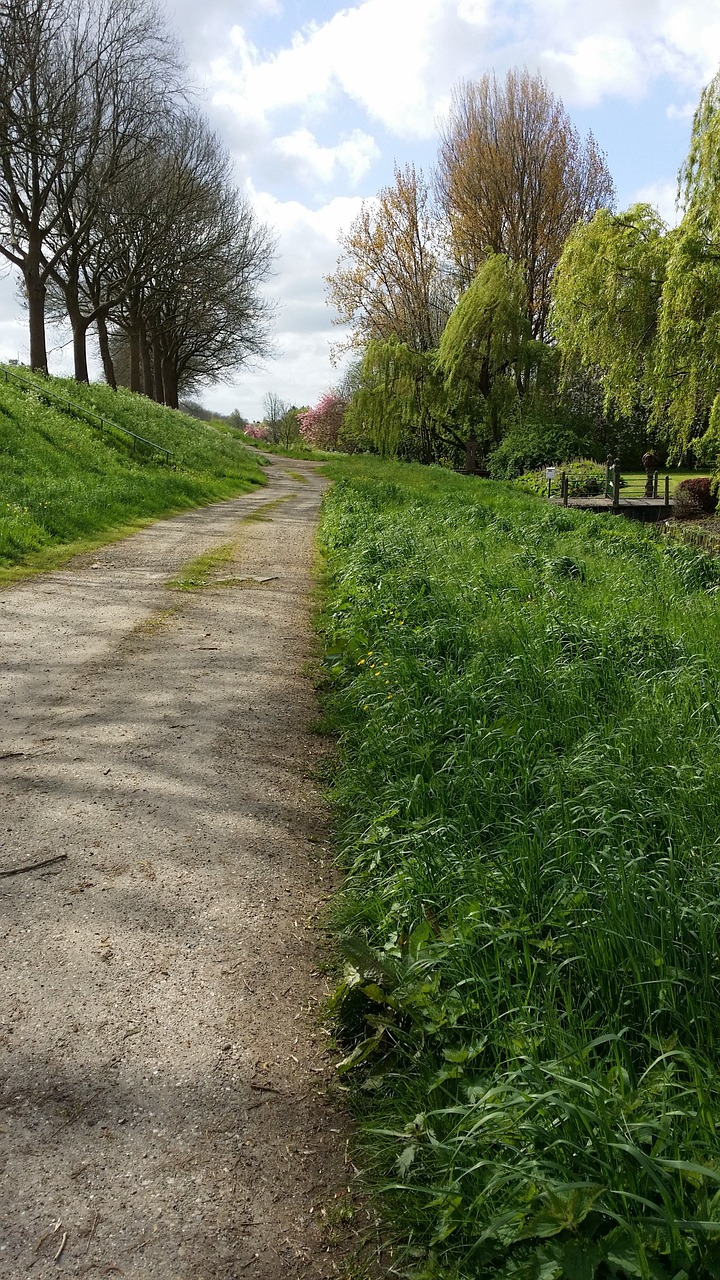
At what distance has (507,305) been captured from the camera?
1114 inches

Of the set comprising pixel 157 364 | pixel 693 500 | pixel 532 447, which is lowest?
pixel 693 500

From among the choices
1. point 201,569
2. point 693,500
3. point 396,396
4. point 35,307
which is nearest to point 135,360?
point 35,307

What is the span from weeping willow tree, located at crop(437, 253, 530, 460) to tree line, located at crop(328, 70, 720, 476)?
1.9 inches

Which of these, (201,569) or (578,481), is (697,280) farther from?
(578,481)

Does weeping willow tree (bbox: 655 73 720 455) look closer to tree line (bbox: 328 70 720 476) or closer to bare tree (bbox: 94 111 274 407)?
tree line (bbox: 328 70 720 476)

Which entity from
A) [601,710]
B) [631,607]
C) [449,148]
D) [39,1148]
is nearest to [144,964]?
[39,1148]

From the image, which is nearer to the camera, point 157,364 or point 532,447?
point 532,447

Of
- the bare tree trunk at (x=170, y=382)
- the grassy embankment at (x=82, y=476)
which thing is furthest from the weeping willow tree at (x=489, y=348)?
the bare tree trunk at (x=170, y=382)

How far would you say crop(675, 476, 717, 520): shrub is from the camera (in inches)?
832

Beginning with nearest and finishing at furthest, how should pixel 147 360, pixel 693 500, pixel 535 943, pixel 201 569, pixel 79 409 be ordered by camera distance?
pixel 535 943 < pixel 201 569 < pixel 79 409 < pixel 693 500 < pixel 147 360

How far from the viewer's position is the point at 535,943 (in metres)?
2.63

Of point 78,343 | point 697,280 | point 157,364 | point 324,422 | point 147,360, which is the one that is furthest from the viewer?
point 324,422

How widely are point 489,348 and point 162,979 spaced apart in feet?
94.8

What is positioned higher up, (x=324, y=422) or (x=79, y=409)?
(x=324, y=422)
